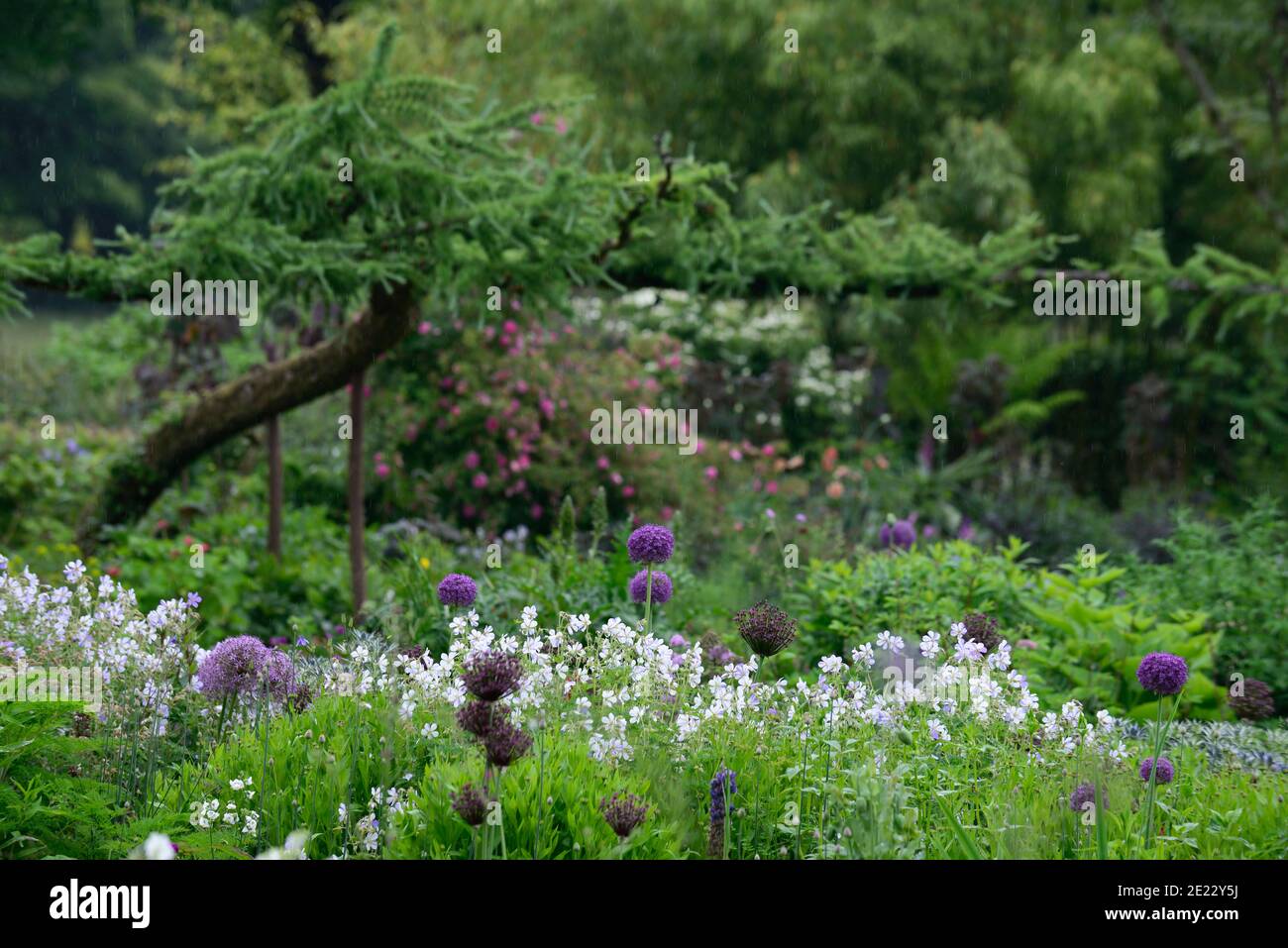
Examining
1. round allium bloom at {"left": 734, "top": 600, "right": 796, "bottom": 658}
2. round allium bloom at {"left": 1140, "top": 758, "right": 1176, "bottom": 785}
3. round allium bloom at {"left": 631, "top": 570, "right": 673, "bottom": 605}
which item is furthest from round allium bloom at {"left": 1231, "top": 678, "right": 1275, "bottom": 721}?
round allium bloom at {"left": 734, "top": 600, "right": 796, "bottom": 658}

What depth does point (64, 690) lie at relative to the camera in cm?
350

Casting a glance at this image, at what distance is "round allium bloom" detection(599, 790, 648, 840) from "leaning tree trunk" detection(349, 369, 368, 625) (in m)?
3.70

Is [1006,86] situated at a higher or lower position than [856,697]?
higher

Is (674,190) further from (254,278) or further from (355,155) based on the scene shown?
(254,278)

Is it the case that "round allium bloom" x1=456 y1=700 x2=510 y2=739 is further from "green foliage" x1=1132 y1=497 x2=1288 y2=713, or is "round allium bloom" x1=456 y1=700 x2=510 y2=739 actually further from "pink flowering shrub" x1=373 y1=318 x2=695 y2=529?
"pink flowering shrub" x1=373 y1=318 x2=695 y2=529

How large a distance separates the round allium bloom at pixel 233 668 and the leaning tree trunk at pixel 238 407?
10.4ft

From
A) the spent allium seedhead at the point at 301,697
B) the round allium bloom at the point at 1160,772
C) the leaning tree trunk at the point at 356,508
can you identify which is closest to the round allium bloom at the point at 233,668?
the spent allium seedhead at the point at 301,697

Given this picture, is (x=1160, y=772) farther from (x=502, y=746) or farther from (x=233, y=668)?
(x=233, y=668)

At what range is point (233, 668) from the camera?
340 cm

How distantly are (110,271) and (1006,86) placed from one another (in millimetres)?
11220

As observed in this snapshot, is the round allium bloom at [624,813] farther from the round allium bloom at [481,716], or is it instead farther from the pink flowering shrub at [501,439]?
the pink flowering shrub at [501,439]

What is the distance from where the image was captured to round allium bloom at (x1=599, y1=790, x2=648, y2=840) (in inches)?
101

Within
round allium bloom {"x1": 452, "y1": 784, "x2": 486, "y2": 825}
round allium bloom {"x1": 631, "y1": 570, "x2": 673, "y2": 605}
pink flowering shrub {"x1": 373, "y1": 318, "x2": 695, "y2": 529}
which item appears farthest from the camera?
pink flowering shrub {"x1": 373, "y1": 318, "x2": 695, "y2": 529}
